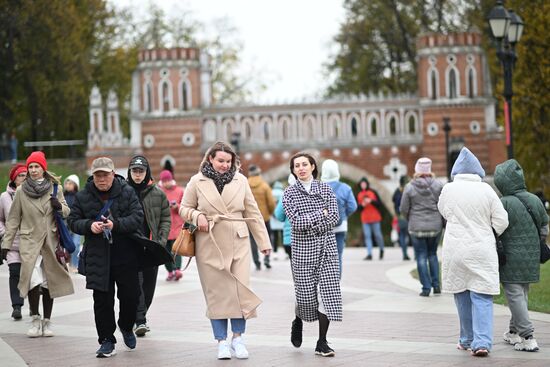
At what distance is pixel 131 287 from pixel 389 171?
1138 inches

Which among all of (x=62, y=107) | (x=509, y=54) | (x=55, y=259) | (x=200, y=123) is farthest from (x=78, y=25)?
(x=55, y=259)

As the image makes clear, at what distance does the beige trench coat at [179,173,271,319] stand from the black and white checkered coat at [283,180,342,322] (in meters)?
0.32

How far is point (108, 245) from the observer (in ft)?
31.3

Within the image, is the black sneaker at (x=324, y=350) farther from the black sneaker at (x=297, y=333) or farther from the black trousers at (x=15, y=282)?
the black trousers at (x=15, y=282)

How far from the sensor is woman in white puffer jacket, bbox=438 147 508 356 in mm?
9188

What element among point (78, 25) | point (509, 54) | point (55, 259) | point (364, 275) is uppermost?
point (78, 25)

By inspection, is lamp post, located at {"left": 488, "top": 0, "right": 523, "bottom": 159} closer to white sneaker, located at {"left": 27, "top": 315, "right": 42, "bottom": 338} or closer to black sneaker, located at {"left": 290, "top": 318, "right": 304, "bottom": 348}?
black sneaker, located at {"left": 290, "top": 318, "right": 304, "bottom": 348}

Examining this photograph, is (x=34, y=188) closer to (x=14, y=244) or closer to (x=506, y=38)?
(x=14, y=244)

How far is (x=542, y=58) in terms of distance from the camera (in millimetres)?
31203

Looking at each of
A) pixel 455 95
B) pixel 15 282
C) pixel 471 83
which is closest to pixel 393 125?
pixel 455 95

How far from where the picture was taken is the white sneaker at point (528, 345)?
30.4 feet

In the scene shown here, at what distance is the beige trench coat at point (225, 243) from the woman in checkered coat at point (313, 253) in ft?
1.07

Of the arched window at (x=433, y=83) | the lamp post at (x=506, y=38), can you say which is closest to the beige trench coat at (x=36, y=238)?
the lamp post at (x=506, y=38)

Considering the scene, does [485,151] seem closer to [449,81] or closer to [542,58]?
[449,81]
